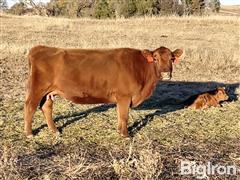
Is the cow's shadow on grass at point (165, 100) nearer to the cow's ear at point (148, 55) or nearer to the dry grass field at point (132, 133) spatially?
the dry grass field at point (132, 133)

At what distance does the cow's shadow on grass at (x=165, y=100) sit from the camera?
315 inches

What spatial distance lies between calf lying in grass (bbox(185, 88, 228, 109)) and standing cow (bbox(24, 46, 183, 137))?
2055 mm

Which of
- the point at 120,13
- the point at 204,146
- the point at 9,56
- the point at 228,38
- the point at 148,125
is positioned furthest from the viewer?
the point at 120,13

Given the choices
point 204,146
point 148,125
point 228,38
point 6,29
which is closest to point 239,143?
point 204,146

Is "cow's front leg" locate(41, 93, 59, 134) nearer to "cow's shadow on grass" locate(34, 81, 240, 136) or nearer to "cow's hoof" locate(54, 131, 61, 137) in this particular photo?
"cow's hoof" locate(54, 131, 61, 137)

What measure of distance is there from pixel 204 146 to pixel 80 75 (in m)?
2.00

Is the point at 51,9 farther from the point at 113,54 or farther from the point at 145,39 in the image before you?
the point at 113,54

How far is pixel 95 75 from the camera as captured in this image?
6.85 m

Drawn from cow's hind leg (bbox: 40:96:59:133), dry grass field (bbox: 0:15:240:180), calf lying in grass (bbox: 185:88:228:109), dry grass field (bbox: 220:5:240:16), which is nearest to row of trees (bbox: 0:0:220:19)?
dry grass field (bbox: 220:5:240:16)

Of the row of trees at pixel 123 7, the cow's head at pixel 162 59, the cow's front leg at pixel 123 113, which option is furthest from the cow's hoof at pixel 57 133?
the row of trees at pixel 123 7

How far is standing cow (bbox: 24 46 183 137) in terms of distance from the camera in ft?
22.1

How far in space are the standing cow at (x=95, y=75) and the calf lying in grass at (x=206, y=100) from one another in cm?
205

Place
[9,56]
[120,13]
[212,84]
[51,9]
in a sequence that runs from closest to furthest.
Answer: [212,84]
[9,56]
[120,13]
[51,9]

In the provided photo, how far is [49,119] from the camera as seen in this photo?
7.23 metres
